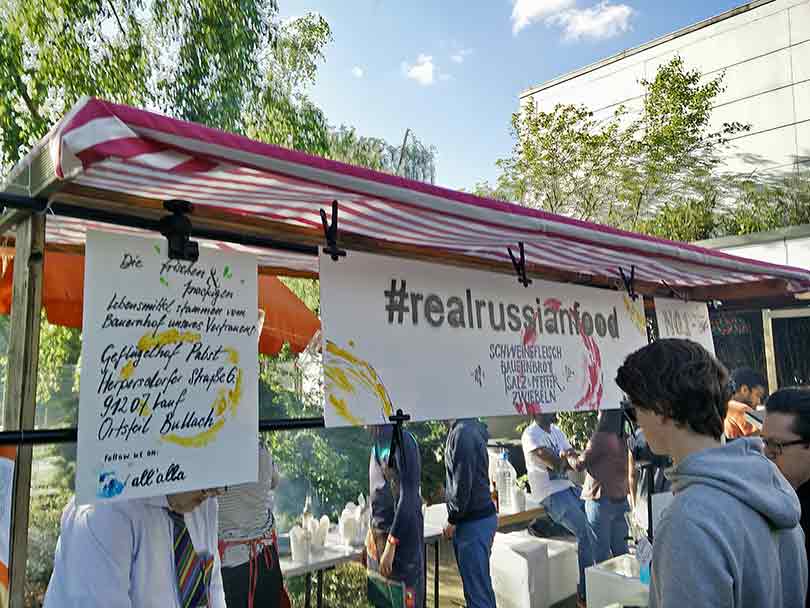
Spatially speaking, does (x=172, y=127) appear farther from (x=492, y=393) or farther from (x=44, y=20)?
(x=44, y=20)

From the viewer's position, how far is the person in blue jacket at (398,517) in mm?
3354

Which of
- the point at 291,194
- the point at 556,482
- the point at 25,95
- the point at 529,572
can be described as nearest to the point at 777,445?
the point at 291,194

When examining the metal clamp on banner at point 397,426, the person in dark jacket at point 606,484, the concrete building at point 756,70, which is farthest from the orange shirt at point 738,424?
the concrete building at point 756,70

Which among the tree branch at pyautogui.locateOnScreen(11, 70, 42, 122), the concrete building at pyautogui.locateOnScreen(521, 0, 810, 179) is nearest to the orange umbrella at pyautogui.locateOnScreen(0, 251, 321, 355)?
the tree branch at pyautogui.locateOnScreen(11, 70, 42, 122)

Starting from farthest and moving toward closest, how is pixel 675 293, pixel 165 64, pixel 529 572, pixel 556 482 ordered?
pixel 165 64
pixel 556 482
pixel 529 572
pixel 675 293

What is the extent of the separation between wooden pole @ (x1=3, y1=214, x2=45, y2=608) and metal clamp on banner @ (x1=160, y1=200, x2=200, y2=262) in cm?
30

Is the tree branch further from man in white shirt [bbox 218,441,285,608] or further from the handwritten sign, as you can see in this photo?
the handwritten sign

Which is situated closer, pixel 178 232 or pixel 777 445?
pixel 178 232

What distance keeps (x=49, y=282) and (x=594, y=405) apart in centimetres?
238

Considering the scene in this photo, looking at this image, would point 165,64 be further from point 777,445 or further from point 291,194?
point 777,445

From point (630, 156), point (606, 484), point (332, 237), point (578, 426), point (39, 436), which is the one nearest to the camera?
point (39, 436)

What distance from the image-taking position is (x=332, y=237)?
182 centimetres

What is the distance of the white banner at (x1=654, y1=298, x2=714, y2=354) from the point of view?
337 centimetres

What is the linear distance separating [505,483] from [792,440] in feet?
11.4
